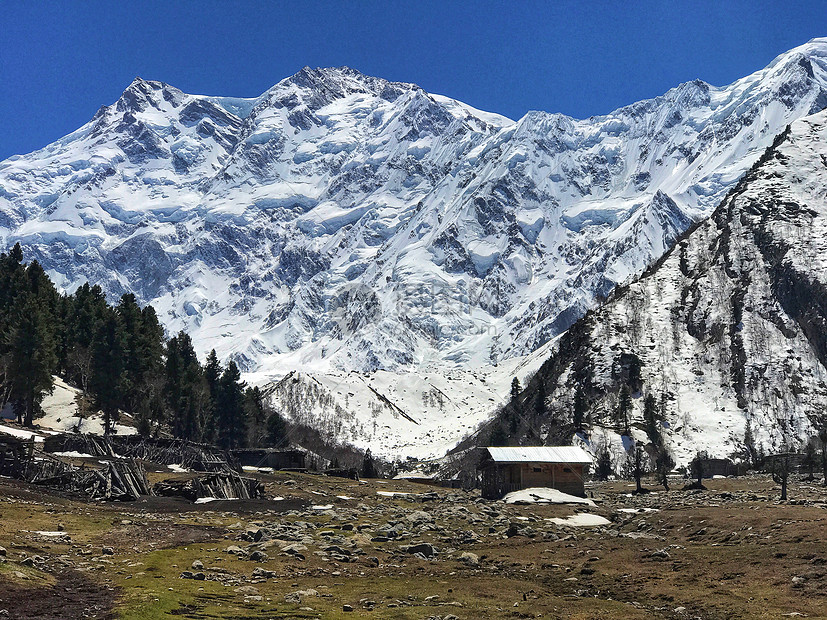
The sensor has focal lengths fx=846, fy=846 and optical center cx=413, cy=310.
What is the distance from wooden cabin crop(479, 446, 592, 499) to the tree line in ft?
129

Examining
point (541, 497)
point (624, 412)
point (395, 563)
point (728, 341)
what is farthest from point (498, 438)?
point (395, 563)

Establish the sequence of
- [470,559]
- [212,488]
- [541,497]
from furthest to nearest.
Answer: [541,497] < [212,488] < [470,559]

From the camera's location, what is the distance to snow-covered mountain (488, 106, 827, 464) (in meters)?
143

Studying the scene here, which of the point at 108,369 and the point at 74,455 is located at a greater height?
the point at 108,369

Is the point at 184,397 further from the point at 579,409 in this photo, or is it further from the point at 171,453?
the point at 579,409

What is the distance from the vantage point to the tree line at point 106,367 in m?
82.2

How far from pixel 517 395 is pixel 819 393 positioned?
70249mm

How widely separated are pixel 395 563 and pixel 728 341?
146363mm

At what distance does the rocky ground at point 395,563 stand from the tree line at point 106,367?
35165mm

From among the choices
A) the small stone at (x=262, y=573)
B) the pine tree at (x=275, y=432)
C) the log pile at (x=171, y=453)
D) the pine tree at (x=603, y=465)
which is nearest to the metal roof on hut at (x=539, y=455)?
the log pile at (x=171, y=453)

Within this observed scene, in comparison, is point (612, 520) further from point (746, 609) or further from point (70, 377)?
point (70, 377)

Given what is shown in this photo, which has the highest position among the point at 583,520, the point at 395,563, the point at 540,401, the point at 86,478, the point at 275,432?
the point at 540,401

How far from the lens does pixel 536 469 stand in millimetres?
86062

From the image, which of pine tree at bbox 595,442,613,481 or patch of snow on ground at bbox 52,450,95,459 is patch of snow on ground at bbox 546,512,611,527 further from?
pine tree at bbox 595,442,613,481
